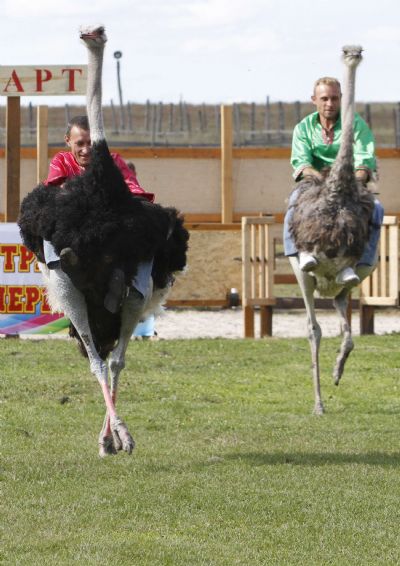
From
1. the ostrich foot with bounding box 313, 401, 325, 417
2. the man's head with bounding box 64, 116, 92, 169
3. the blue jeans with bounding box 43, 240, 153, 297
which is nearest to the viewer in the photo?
the blue jeans with bounding box 43, 240, 153, 297

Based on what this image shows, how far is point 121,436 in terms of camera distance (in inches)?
283

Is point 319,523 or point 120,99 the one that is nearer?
point 319,523

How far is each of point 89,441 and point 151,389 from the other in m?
2.31

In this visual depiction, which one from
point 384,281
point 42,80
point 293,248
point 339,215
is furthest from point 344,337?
point 384,281

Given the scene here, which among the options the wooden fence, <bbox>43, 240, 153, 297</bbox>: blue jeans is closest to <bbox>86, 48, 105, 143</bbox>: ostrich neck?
<bbox>43, 240, 153, 297</bbox>: blue jeans

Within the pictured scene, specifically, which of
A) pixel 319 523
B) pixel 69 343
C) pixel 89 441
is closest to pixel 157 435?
pixel 89 441

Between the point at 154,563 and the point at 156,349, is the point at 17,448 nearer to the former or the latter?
the point at 154,563

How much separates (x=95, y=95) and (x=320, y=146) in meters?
2.37

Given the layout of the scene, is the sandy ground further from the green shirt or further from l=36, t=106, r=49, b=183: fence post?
the green shirt

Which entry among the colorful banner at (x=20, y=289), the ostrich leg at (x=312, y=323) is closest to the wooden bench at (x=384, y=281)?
the colorful banner at (x=20, y=289)

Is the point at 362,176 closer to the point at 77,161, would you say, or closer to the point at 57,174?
the point at 77,161

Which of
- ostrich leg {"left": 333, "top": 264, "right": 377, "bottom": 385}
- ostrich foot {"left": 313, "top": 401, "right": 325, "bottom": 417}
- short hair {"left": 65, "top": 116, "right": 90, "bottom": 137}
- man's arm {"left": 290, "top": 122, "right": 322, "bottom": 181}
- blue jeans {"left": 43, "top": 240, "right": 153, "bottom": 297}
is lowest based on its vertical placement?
ostrich foot {"left": 313, "top": 401, "right": 325, "bottom": 417}

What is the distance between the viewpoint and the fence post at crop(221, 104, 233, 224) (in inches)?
710

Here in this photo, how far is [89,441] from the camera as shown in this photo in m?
8.23
